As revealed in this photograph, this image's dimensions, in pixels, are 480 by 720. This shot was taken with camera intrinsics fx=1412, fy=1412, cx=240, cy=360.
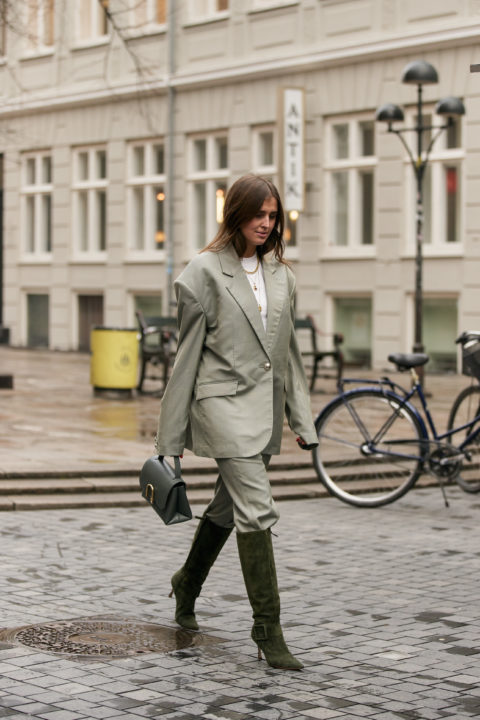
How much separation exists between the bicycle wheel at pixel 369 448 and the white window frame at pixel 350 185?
13.4 m

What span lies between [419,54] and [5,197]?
1247 centimetres

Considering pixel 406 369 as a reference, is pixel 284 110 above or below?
above

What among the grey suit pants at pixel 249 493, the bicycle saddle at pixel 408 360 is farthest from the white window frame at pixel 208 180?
the grey suit pants at pixel 249 493

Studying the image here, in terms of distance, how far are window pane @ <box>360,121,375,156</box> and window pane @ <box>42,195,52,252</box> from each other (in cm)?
928

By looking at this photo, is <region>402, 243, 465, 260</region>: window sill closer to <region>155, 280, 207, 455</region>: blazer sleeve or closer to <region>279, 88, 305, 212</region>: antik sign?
<region>279, 88, 305, 212</region>: antik sign

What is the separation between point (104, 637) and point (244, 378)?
4.02 feet

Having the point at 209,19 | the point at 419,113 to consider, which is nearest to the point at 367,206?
the point at 209,19

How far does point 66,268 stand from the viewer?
2917cm

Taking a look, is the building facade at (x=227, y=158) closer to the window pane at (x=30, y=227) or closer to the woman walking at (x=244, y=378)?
the window pane at (x=30, y=227)

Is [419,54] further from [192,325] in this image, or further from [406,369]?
[192,325]

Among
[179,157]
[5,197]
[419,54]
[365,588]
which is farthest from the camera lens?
[5,197]

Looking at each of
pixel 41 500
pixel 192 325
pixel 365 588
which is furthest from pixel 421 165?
pixel 192 325

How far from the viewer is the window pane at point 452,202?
21828 millimetres

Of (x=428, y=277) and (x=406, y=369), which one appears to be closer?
(x=406, y=369)
